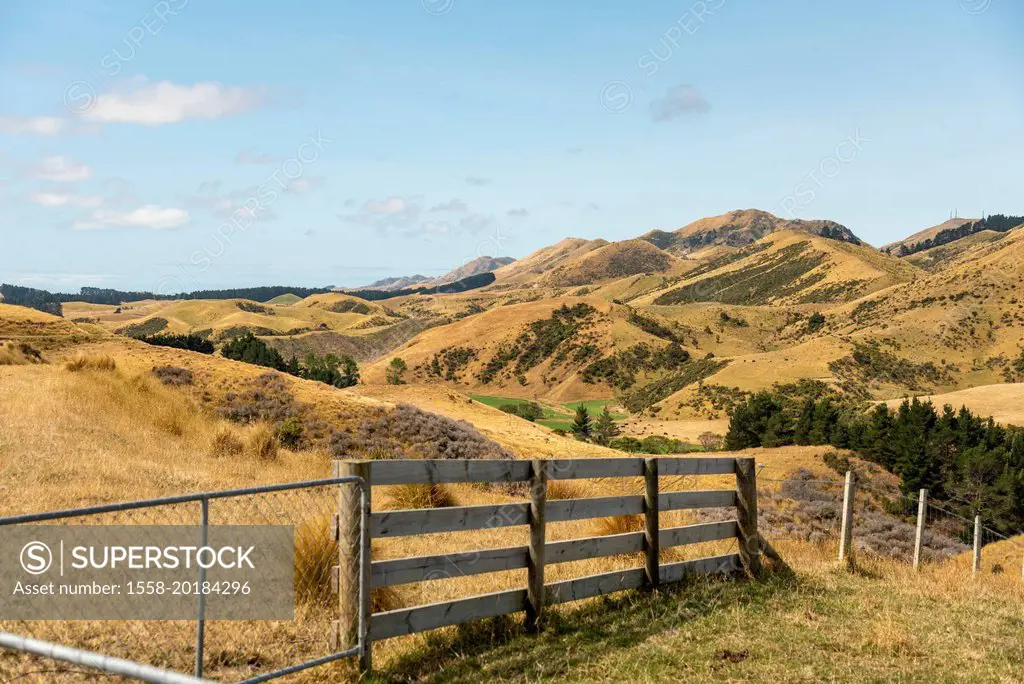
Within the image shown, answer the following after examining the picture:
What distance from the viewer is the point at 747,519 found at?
30.6ft

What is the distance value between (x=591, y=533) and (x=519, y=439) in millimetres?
25291

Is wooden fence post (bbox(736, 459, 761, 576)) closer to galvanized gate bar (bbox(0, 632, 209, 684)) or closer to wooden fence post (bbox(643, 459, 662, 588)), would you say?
wooden fence post (bbox(643, 459, 662, 588))

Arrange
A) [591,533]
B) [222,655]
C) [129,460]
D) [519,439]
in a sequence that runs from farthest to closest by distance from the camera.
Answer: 1. [519,439]
2. [129,460]
3. [591,533]
4. [222,655]

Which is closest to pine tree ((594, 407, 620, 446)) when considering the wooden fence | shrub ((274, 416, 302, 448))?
shrub ((274, 416, 302, 448))

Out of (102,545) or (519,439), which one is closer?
(102,545)

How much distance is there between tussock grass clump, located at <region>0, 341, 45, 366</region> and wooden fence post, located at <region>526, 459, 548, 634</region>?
22.2 metres

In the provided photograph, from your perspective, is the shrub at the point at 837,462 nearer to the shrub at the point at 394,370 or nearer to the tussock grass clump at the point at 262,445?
the tussock grass clump at the point at 262,445

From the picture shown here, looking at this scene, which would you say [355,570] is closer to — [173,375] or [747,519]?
[747,519]

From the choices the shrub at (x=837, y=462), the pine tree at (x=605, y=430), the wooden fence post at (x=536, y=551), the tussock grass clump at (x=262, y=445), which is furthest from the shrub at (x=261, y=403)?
the pine tree at (x=605, y=430)

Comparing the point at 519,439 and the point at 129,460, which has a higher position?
the point at 129,460

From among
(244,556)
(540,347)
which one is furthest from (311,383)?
(540,347)

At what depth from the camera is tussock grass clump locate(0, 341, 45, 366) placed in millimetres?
23663

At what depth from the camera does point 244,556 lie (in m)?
Result: 6.96

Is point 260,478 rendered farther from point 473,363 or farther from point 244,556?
point 473,363
